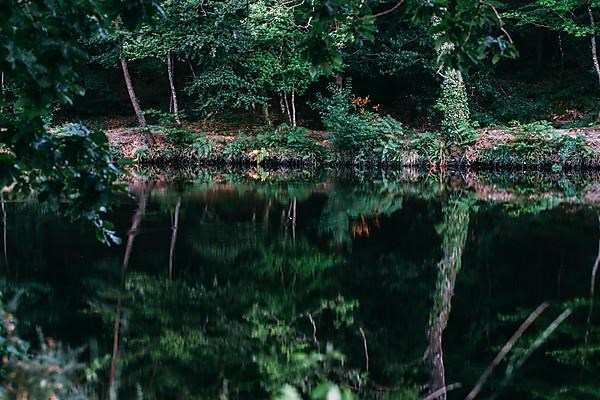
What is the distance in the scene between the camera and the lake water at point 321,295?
5391 millimetres

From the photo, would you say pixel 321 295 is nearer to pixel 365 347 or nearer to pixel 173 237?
pixel 365 347

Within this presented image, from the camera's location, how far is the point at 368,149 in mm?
22906

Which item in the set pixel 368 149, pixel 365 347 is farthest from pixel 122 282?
pixel 368 149

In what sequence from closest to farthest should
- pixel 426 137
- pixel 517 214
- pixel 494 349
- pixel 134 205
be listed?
pixel 494 349, pixel 517 214, pixel 134 205, pixel 426 137

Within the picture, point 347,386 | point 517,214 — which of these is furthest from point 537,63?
point 347,386

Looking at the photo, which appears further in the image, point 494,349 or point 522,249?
point 522,249

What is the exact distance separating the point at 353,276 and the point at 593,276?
294cm

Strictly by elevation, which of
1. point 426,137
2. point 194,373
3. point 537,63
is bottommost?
point 194,373

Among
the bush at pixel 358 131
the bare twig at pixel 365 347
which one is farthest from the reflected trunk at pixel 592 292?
the bush at pixel 358 131

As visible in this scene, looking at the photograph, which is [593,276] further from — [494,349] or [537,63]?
[537,63]

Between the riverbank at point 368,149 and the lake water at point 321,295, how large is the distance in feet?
20.0

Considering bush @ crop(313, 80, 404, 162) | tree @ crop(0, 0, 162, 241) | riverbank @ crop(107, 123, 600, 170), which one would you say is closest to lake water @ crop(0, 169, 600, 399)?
tree @ crop(0, 0, 162, 241)

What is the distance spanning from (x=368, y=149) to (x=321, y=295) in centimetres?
1539

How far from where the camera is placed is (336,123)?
75.7 feet
